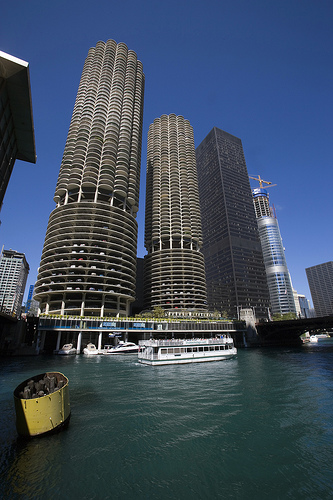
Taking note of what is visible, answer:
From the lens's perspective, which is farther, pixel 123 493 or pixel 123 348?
pixel 123 348

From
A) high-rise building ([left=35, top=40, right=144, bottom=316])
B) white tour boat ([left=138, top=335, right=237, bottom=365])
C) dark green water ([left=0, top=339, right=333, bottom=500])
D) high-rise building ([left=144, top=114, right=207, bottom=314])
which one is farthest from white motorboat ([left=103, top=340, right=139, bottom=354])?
high-rise building ([left=144, top=114, right=207, bottom=314])

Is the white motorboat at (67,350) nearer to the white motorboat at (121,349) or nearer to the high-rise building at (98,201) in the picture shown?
the white motorboat at (121,349)

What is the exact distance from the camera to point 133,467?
13281 millimetres

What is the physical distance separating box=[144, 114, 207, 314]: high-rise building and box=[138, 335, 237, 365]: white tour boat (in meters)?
76.2

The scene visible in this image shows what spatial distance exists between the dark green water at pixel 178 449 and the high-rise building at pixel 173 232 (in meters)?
117

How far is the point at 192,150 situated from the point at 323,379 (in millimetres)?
190203

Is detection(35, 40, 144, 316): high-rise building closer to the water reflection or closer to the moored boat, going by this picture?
the moored boat

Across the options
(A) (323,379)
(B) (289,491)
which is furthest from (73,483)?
(A) (323,379)

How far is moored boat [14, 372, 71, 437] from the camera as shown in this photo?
16.2 meters

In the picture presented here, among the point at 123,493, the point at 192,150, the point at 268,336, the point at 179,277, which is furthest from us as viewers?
the point at 192,150

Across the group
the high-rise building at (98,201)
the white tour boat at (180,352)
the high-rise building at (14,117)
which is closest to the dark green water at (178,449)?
the white tour boat at (180,352)

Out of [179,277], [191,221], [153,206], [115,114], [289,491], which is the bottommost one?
[289,491]

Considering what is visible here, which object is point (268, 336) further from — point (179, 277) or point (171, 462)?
point (171, 462)

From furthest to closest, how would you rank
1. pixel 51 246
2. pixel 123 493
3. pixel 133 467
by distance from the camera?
1. pixel 51 246
2. pixel 133 467
3. pixel 123 493
